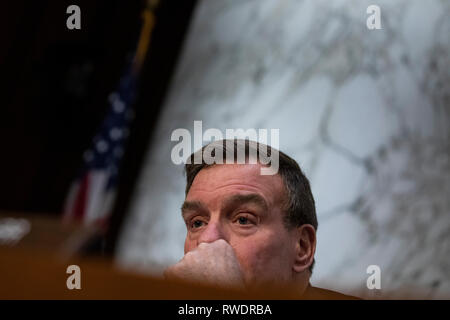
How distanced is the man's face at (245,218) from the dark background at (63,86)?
2.16m

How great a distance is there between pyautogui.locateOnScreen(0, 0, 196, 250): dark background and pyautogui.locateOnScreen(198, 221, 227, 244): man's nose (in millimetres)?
2240

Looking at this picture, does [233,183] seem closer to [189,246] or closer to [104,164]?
[189,246]

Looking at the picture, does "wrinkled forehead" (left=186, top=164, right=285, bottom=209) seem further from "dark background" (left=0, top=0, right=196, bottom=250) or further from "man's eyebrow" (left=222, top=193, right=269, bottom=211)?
"dark background" (left=0, top=0, right=196, bottom=250)

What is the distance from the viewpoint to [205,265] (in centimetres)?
113

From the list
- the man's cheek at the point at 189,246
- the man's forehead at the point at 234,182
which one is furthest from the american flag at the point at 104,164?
the man's cheek at the point at 189,246

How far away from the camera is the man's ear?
1.38 metres

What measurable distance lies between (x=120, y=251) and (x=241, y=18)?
5.12 ft

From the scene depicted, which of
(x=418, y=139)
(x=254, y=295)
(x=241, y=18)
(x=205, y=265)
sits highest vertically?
(x=241, y=18)

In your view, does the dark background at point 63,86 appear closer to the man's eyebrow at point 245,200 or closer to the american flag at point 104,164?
the american flag at point 104,164

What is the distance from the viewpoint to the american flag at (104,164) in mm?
3621

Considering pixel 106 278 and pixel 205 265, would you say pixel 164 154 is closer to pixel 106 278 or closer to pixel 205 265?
pixel 205 265

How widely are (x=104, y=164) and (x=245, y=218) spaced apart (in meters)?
2.51

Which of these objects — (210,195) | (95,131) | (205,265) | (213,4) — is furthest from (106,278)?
(95,131)
